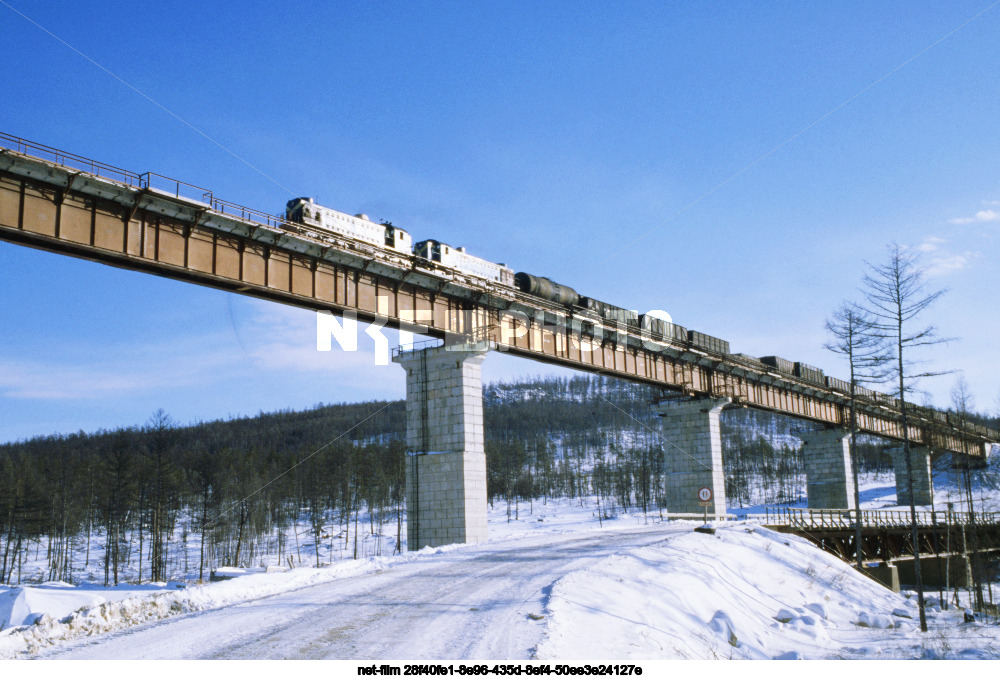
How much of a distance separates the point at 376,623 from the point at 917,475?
87313mm

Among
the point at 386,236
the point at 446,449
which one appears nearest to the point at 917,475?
the point at 446,449

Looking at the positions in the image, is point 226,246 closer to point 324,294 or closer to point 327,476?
point 324,294

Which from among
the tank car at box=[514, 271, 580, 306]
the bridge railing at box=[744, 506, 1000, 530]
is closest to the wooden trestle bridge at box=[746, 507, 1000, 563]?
the bridge railing at box=[744, 506, 1000, 530]

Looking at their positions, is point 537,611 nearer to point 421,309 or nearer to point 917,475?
point 421,309

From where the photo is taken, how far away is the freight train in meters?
28.7

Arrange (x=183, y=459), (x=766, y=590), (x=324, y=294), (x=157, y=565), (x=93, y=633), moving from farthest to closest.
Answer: (x=183, y=459)
(x=157, y=565)
(x=324, y=294)
(x=766, y=590)
(x=93, y=633)

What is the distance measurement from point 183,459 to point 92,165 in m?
108

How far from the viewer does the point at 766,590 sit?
Result: 76.5 ft

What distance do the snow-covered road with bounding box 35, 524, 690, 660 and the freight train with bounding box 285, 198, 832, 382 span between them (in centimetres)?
1449

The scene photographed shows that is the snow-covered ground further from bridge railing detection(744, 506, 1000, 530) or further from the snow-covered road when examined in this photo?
bridge railing detection(744, 506, 1000, 530)

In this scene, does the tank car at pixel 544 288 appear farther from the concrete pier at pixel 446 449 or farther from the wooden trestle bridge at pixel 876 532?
the wooden trestle bridge at pixel 876 532

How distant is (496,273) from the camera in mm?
37406

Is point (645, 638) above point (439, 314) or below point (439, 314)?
below
